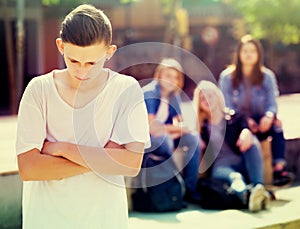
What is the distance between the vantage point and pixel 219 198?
4348 millimetres

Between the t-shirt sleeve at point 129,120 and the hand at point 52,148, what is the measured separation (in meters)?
0.18

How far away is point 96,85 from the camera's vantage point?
6.56 ft

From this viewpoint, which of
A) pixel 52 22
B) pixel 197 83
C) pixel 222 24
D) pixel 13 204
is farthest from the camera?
pixel 222 24

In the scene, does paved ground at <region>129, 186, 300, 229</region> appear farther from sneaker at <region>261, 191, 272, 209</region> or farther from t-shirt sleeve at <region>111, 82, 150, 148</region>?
t-shirt sleeve at <region>111, 82, 150, 148</region>

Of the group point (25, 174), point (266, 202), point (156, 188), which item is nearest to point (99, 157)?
point (25, 174)

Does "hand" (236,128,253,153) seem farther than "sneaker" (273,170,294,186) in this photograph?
No

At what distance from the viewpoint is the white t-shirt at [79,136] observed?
76.9 inches

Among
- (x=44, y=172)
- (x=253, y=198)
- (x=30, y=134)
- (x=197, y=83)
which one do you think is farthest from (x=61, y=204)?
(x=197, y=83)

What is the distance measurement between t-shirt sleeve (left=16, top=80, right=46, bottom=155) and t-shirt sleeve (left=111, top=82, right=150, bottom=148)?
243 millimetres

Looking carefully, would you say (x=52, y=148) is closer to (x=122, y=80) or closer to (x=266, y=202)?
(x=122, y=80)

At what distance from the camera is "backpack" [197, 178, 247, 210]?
4.35 meters

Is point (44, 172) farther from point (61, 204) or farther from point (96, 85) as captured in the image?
point (96, 85)

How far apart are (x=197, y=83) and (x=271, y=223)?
1340mm

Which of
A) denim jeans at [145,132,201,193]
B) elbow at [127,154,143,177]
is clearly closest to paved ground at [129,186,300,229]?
denim jeans at [145,132,201,193]
